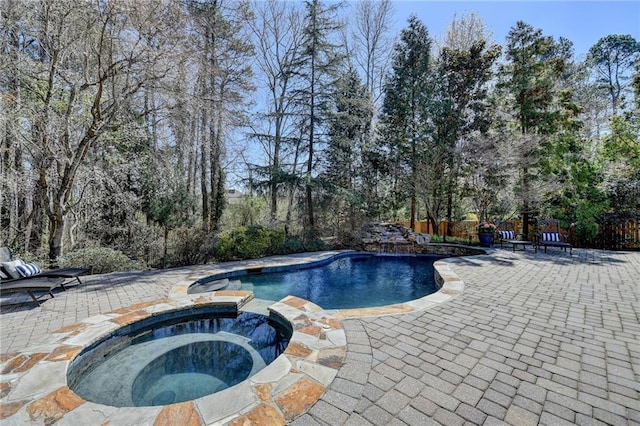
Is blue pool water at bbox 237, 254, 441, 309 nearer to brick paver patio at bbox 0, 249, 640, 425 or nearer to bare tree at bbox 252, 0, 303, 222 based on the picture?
brick paver patio at bbox 0, 249, 640, 425

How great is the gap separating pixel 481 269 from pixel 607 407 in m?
4.99

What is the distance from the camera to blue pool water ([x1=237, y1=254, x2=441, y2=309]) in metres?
5.98

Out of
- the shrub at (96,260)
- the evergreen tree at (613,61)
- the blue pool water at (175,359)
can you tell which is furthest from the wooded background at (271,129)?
the evergreen tree at (613,61)

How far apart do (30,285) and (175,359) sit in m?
A: 2.84

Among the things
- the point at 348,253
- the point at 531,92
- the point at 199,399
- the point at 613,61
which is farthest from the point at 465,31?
Answer: the point at 199,399

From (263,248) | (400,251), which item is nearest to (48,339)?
(263,248)

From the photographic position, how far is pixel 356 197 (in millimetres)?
12422

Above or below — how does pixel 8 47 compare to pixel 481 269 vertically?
above

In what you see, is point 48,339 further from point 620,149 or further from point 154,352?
point 620,149

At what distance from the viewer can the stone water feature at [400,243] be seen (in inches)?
430

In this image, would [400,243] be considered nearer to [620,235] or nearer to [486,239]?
[486,239]

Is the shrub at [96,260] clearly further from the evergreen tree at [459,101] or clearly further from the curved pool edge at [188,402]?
the evergreen tree at [459,101]

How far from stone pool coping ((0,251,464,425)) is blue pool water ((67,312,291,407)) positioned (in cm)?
25

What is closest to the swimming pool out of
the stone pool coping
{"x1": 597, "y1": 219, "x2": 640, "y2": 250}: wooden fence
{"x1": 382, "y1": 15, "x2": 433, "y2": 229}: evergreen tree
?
the stone pool coping
